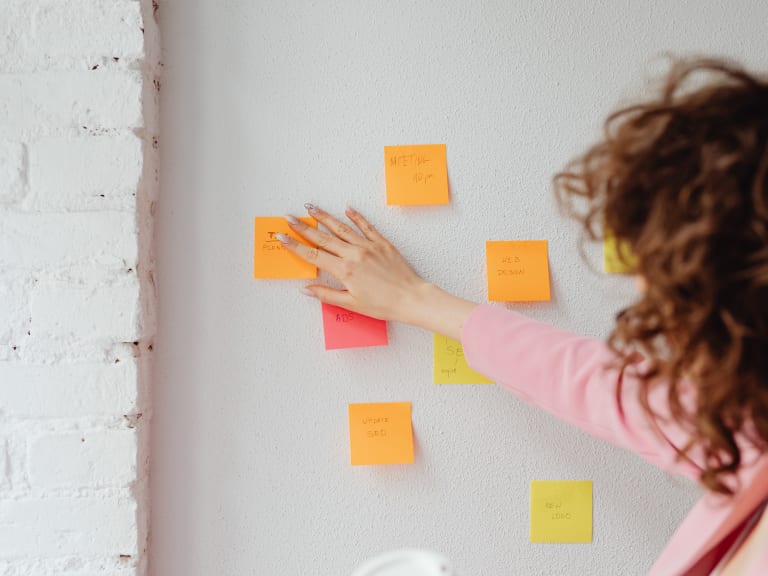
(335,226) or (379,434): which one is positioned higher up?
(335,226)

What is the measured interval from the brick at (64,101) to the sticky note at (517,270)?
57 cm

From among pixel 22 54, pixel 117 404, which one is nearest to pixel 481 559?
pixel 117 404

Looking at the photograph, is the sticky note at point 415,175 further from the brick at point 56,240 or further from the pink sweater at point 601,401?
the brick at point 56,240

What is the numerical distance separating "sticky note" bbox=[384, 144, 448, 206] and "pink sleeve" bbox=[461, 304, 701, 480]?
208 mm

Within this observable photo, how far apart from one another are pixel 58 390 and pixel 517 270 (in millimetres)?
699

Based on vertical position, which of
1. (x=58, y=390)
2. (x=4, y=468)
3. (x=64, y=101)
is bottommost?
(x=4, y=468)

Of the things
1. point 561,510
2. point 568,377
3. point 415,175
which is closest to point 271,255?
point 415,175

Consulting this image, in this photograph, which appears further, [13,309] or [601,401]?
[13,309]

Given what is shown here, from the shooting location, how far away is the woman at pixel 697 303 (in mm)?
593

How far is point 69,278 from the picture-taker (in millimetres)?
964

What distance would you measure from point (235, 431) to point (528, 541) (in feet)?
1.62

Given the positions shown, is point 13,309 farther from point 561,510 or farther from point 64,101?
point 561,510

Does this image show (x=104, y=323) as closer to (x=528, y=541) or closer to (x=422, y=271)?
(x=422, y=271)

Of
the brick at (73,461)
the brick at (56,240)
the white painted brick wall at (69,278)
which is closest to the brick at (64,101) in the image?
the white painted brick wall at (69,278)
